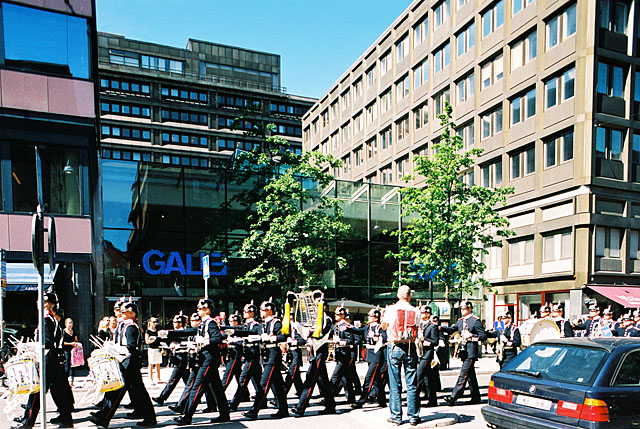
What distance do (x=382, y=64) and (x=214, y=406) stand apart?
42.7 m

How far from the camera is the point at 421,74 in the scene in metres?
42.0

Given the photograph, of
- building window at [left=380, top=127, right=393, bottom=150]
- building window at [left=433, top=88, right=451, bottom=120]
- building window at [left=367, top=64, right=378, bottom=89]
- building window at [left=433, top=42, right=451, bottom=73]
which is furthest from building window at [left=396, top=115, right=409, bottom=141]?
building window at [left=367, top=64, right=378, bottom=89]

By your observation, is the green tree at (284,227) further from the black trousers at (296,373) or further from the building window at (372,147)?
the building window at (372,147)

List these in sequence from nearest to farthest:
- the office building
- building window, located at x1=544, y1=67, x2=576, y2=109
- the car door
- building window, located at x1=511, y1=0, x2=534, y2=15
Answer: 1. the car door
2. the office building
3. building window, located at x1=544, y1=67, x2=576, y2=109
4. building window, located at x1=511, y1=0, x2=534, y2=15

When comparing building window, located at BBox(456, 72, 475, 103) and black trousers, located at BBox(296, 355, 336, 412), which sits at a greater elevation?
building window, located at BBox(456, 72, 475, 103)

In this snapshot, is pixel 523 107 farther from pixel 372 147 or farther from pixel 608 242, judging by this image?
pixel 372 147

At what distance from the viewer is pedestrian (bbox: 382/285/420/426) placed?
8.01 metres

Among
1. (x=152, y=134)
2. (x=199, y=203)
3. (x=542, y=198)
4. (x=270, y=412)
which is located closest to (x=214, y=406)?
(x=270, y=412)

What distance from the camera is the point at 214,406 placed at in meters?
9.42

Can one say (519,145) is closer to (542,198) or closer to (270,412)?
(542,198)

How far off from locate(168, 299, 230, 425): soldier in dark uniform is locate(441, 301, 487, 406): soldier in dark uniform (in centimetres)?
409

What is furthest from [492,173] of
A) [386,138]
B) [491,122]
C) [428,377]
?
[428,377]

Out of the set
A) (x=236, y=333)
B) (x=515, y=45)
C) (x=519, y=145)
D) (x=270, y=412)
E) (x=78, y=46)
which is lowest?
(x=270, y=412)

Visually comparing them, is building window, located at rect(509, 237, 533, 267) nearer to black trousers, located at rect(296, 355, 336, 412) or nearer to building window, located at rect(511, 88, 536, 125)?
building window, located at rect(511, 88, 536, 125)
